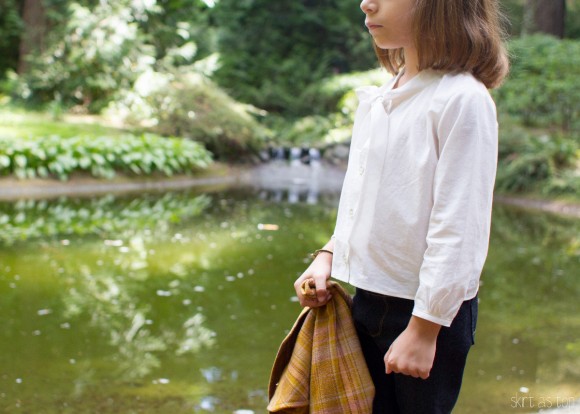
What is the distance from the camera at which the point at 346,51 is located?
2438cm

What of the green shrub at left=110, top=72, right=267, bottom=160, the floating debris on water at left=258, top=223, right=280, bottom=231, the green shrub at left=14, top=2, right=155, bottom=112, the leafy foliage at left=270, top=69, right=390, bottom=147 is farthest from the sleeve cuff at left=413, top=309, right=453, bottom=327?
the leafy foliage at left=270, top=69, right=390, bottom=147

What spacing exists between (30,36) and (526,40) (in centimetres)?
1125

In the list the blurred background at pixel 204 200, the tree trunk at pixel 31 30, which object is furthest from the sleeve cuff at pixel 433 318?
the tree trunk at pixel 31 30

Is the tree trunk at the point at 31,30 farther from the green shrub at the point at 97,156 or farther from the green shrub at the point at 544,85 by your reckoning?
the green shrub at the point at 544,85

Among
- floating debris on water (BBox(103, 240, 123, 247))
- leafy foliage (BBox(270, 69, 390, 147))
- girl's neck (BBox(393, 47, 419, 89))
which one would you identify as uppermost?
girl's neck (BBox(393, 47, 419, 89))

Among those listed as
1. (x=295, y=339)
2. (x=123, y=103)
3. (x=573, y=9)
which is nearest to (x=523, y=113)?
(x=123, y=103)

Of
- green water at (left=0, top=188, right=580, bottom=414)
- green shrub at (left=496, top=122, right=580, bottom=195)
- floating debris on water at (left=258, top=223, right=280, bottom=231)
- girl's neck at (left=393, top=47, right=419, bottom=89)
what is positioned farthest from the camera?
green shrub at (left=496, top=122, right=580, bottom=195)

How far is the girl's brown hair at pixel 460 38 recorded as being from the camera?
1.48 metres

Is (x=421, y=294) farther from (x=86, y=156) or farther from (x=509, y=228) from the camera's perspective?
(x=86, y=156)

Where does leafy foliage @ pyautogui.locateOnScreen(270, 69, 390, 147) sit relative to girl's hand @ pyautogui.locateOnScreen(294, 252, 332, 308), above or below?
below

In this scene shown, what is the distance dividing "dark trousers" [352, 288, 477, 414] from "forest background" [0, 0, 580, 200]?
1009 centimetres

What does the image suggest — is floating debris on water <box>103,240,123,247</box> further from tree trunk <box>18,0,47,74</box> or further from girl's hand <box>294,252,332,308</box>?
tree trunk <box>18,0,47,74</box>

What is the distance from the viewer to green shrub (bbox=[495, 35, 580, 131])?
13773 mm

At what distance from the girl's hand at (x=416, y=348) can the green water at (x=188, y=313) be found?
2.04 m
